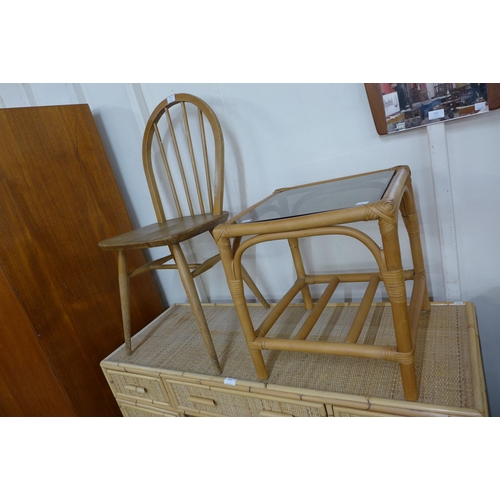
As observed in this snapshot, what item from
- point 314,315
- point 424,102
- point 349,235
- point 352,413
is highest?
point 424,102

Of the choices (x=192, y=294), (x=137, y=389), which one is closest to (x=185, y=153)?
(x=192, y=294)

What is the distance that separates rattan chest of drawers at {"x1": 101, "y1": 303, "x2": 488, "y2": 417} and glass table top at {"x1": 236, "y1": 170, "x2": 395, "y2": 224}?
0.36 metres

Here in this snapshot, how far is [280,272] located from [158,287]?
535mm

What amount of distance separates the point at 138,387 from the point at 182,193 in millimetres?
630

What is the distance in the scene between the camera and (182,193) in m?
1.19

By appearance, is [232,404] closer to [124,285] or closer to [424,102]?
[124,285]

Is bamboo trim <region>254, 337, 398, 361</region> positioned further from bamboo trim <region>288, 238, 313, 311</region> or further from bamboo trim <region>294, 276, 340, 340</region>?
bamboo trim <region>288, 238, 313, 311</region>

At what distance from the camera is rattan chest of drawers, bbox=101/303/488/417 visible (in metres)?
0.63

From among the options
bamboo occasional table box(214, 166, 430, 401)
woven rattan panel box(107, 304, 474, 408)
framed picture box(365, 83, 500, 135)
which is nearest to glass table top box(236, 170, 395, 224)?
bamboo occasional table box(214, 166, 430, 401)

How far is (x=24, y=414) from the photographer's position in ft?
3.57

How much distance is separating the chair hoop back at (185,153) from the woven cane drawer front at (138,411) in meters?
0.56

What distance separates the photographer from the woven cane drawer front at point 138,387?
36.6 inches

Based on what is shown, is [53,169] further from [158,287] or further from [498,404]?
[498,404]
